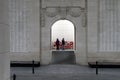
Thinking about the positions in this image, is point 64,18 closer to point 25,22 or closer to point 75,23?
point 75,23

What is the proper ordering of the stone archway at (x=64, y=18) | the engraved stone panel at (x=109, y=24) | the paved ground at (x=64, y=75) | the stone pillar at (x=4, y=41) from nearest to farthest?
the stone pillar at (x=4, y=41), the paved ground at (x=64, y=75), the engraved stone panel at (x=109, y=24), the stone archway at (x=64, y=18)

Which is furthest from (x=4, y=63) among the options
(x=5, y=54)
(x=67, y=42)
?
(x=67, y=42)

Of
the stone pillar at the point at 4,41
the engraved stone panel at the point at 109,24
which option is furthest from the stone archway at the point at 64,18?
the stone pillar at the point at 4,41

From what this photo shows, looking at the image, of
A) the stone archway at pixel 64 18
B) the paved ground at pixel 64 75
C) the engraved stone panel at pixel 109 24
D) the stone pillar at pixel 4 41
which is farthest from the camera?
the stone archway at pixel 64 18

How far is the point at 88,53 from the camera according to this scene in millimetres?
22203

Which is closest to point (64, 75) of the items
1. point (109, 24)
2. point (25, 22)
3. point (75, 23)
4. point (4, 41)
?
point (75, 23)

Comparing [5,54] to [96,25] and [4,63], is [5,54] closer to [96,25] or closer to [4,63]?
[4,63]

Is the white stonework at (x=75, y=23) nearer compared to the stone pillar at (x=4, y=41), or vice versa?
the stone pillar at (x=4, y=41)

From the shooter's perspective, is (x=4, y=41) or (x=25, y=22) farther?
(x=25, y=22)

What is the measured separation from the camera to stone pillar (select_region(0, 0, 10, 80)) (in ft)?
19.5

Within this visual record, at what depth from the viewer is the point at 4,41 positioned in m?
6.20

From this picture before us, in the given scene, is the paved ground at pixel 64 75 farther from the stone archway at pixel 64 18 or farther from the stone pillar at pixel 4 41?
the stone pillar at pixel 4 41

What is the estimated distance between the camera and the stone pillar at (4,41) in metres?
5.93

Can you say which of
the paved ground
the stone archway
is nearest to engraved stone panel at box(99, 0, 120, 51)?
the stone archway
